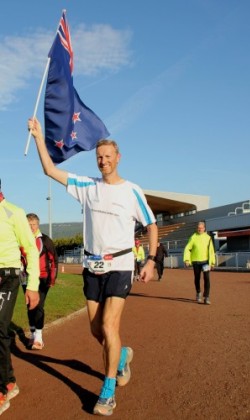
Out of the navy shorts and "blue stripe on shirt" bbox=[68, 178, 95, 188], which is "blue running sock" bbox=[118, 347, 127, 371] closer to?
the navy shorts

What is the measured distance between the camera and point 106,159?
4.78 m

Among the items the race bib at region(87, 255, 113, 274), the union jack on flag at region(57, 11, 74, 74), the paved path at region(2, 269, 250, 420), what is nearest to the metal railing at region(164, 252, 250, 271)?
the paved path at region(2, 269, 250, 420)

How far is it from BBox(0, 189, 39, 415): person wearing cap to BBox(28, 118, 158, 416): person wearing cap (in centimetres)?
51

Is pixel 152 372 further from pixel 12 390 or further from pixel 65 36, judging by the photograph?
pixel 65 36

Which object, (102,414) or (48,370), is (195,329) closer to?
(48,370)

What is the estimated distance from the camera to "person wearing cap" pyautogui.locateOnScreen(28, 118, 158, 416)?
4.57 meters

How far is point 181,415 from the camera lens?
416cm

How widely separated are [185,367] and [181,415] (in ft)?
5.37

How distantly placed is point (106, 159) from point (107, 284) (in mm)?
1163

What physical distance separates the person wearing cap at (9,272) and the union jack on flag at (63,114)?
3.31m

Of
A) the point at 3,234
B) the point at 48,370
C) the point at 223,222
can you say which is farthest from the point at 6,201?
the point at 223,222

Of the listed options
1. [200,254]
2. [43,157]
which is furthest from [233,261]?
[43,157]

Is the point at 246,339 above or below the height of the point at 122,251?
below

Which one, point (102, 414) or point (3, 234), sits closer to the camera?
point (102, 414)
